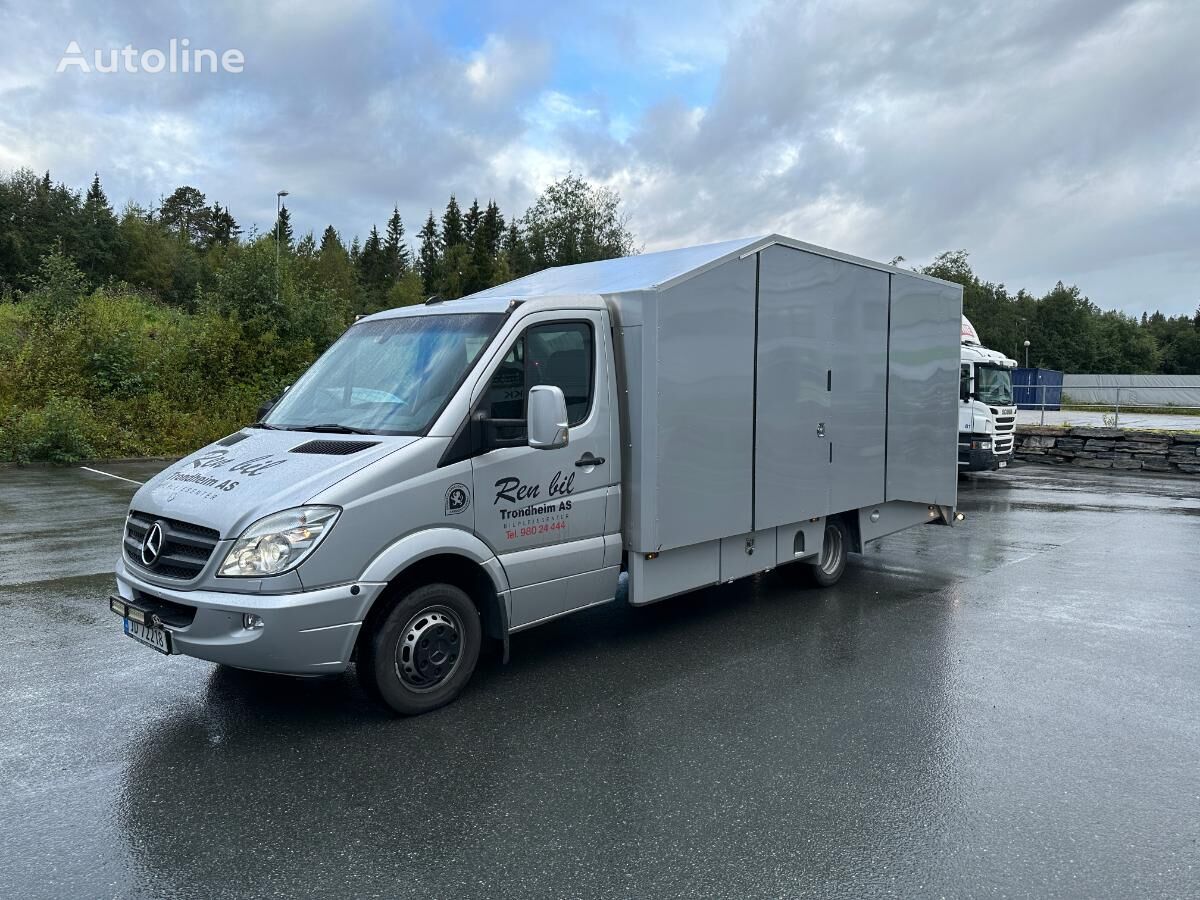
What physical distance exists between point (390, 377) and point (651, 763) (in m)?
2.85

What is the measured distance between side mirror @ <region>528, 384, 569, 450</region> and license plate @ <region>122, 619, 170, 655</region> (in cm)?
223

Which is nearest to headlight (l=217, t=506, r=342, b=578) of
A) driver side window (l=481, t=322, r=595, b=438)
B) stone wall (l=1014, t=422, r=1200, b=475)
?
driver side window (l=481, t=322, r=595, b=438)

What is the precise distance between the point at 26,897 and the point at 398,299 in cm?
6802

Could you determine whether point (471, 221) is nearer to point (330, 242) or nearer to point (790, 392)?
point (330, 242)

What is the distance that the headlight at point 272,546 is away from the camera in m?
4.55

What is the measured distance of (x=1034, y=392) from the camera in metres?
32.7

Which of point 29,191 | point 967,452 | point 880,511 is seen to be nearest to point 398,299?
point 29,191

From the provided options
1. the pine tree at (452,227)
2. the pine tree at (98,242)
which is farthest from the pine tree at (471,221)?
the pine tree at (98,242)

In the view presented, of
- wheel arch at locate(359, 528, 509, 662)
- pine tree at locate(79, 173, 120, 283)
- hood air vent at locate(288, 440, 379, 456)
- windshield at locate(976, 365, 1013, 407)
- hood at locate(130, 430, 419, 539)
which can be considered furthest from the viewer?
pine tree at locate(79, 173, 120, 283)

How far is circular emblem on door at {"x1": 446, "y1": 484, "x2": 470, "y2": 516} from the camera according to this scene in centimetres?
512

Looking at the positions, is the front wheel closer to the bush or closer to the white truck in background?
the white truck in background

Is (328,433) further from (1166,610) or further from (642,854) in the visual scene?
(1166,610)

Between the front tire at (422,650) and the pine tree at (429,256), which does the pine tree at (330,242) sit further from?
the front tire at (422,650)

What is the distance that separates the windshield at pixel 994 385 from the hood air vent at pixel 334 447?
16.6 meters
